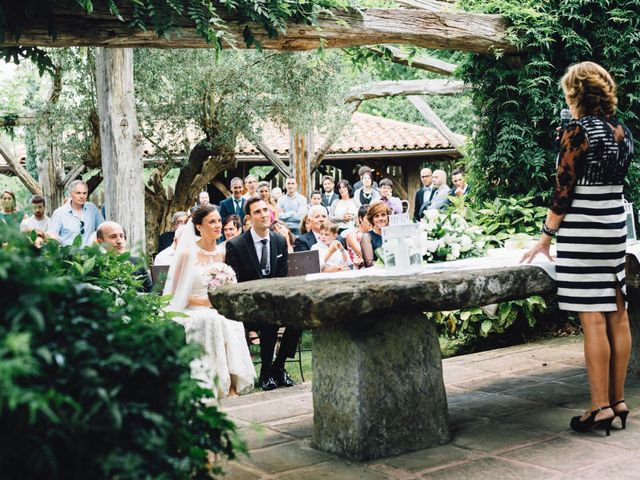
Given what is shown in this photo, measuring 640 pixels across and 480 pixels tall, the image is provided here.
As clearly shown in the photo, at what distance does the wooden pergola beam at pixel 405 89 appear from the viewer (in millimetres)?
15273

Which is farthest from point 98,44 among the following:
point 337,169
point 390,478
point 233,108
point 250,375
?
point 337,169

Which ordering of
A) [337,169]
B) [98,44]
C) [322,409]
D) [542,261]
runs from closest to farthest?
[322,409]
[542,261]
[98,44]
[337,169]

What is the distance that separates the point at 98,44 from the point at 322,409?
3822 mm

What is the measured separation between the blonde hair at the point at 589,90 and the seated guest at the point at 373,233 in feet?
12.6

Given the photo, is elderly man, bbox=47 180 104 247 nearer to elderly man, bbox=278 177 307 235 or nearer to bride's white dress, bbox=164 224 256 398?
elderly man, bbox=278 177 307 235

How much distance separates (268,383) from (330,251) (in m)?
2.05

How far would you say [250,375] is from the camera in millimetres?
5602

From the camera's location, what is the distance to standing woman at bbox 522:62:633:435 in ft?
12.9

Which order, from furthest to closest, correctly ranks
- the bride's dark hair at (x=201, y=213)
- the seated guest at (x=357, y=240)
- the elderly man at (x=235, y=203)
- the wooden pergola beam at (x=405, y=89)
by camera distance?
1. the wooden pergola beam at (x=405, y=89)
2. the elderly man at (x=235, y=203)
3. the seated guest at (x=357, y=240)
4. the bride's dark hair at (x=201, y=213)

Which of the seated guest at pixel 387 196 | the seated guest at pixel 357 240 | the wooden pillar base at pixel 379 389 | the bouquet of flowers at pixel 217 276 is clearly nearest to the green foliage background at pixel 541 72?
the seated guest at pixel 357 240

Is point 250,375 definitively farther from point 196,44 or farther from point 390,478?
point 196,44

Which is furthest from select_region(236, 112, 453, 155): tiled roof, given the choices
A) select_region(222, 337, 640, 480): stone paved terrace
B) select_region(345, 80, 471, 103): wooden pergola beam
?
select_region(222, 337, 640, 480): stone paved terrace

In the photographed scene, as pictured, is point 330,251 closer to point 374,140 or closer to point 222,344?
point 222,344

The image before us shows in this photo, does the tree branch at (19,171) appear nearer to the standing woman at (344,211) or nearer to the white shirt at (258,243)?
the standing woman at (344,211)
